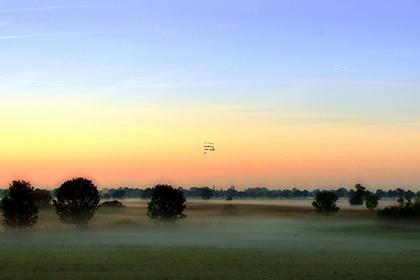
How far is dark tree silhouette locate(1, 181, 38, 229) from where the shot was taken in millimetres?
84875

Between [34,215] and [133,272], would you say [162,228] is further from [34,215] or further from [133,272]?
[133,272]

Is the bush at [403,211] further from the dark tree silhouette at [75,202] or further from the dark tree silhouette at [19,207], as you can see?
the dark tree silhouette at [19,207]

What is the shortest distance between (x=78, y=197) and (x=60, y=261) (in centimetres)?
5409

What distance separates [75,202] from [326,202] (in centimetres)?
7302

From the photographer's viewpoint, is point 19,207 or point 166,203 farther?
point 166,203

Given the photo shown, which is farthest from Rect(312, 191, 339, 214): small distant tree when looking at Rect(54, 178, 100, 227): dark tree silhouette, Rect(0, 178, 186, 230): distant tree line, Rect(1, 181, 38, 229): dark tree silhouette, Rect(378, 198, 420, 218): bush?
Rect(1, 181, 38, 229): dark tree silhouette

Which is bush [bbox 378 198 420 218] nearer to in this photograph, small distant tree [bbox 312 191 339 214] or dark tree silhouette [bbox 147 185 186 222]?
small distant tree [bbox 312 191 339 214]

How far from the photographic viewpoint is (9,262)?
3675 centimetres

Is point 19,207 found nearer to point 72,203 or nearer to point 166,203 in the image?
point 72,203

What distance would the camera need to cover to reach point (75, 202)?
297 ft

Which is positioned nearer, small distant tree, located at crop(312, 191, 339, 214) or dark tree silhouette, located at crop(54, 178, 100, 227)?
dark tree silhouette, located at crop(54, 178, 100, 227)

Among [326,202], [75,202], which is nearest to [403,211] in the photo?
[326,202]

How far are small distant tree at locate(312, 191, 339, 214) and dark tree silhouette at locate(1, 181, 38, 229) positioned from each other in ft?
258

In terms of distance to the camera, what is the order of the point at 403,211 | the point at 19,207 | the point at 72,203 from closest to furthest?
the point at 19,207, the point at 72,203, the point at 403,211
